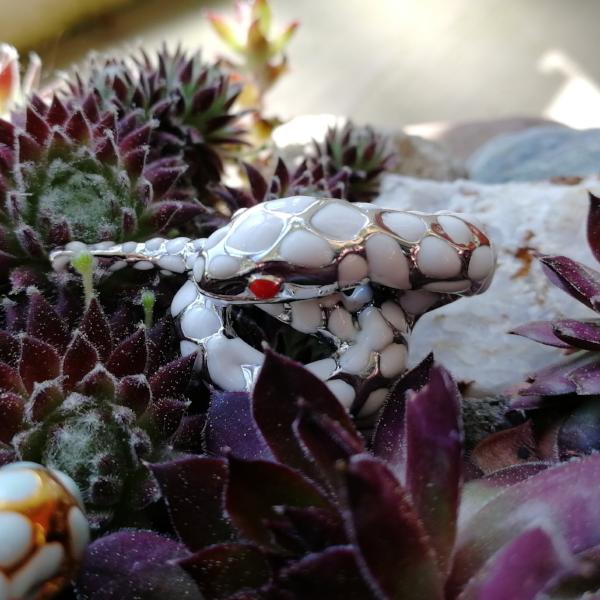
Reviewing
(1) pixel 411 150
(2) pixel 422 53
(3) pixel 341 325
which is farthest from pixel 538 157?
(2) pixel 422 53

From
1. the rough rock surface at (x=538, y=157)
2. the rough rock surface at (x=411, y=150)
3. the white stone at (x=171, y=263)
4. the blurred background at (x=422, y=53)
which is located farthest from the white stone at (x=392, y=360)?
the blurred background at (x=422, y=53)

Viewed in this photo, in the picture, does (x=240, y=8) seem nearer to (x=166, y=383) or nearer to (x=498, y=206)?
(x=498, y=206)

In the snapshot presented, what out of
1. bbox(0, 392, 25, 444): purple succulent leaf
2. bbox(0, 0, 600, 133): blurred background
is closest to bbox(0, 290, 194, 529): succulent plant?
bbox(0, 392, 25, 444): purple succulent leaf

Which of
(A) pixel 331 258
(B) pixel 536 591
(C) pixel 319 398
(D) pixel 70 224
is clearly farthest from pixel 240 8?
(B) pixel 536 591

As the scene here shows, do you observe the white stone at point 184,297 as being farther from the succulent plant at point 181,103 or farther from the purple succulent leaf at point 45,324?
the succulent plant at point 181,103

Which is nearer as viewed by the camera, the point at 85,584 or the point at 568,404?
the point at 85,584
